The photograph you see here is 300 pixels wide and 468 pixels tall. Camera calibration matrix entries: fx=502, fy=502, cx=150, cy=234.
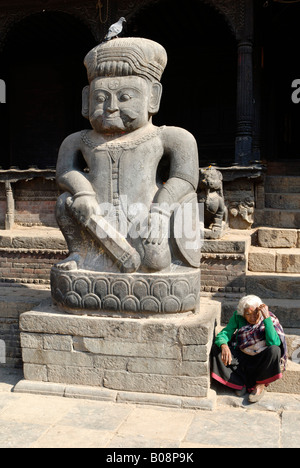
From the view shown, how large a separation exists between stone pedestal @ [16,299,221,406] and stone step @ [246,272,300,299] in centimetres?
205

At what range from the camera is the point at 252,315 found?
3764 millimetres

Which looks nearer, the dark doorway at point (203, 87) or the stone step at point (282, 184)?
the stone step at point (282, 184)

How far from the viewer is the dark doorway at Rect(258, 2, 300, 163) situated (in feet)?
36.1

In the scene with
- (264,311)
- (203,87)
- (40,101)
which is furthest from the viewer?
(40,101)

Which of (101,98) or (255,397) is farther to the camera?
(101,98)

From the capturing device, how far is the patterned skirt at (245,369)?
3.67 m

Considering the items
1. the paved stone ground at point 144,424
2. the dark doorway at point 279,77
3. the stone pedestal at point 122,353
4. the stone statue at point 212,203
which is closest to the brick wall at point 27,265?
the stone statue at point 212,203

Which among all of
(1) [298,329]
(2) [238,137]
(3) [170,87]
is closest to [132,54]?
(1) [298,329]

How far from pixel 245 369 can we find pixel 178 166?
5.41 ft

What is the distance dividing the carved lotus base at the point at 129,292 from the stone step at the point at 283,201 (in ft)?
14.9

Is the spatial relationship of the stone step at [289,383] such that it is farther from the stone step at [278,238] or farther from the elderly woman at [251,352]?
the stone step at [278,238]

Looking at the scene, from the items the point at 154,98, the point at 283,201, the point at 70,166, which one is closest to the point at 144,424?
the point at 70,166

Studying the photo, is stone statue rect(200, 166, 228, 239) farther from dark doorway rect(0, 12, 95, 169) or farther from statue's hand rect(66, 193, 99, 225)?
dark doorway rect(0, 12, 95, 169)

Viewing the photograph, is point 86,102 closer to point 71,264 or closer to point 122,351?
point 71,264
